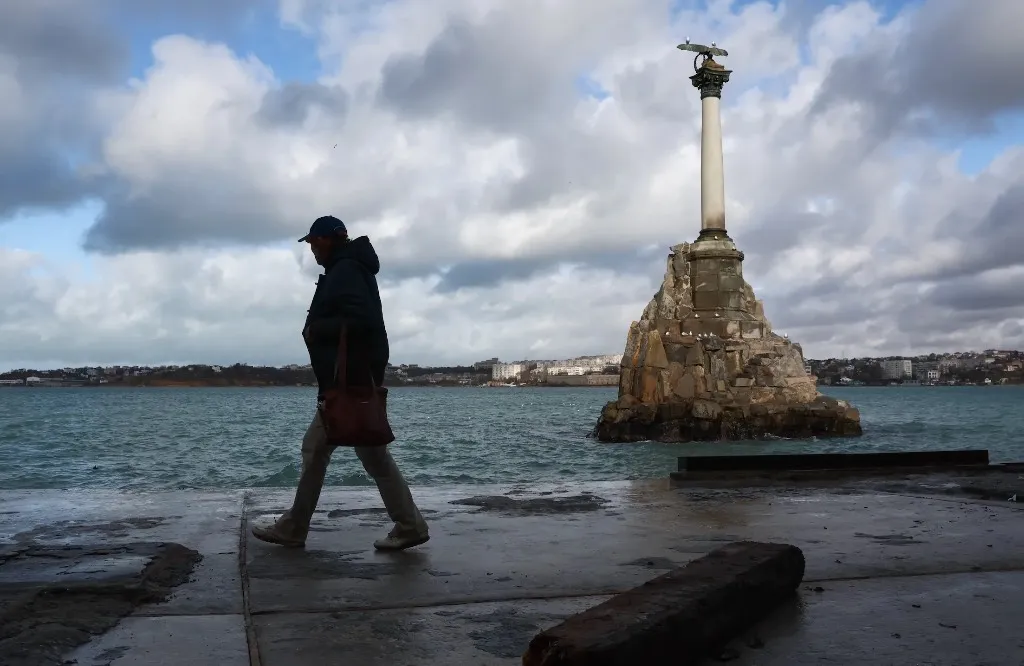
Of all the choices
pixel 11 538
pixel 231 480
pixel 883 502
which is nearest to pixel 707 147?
pixel 231 480

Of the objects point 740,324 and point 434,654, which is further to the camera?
point 740,324

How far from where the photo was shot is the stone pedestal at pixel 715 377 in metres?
39.0

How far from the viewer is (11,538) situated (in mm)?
5016

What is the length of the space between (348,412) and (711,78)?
126ft

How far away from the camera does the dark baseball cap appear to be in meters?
4.85

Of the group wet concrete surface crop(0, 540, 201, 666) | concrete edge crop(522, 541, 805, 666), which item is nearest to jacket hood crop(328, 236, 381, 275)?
wet concrete surface crop(0, 540, 201, 666)

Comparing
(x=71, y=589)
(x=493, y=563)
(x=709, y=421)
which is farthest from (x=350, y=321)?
(x=709, y=421)

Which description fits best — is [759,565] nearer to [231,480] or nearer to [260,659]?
[260,659]

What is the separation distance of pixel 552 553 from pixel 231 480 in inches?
711

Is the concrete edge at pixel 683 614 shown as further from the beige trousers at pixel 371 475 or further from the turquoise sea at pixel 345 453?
the turquoise sea at pixel 345 453

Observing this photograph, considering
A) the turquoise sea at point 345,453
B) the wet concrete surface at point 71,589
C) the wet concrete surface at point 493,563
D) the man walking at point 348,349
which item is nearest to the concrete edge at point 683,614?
the wet concrete surface at point 493,563

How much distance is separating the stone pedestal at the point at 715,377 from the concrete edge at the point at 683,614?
117ft

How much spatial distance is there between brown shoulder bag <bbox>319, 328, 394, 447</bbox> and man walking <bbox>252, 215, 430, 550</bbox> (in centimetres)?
5

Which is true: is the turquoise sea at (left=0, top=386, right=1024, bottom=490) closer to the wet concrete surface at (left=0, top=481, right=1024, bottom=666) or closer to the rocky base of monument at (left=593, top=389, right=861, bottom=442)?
the rocky base of monument at (left=593, top=389, right=861, bottom=442)
